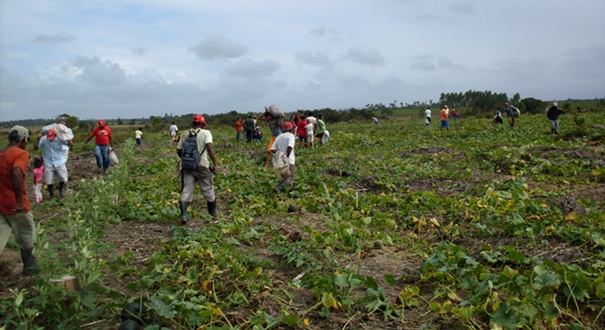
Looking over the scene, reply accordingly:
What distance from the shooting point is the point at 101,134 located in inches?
476

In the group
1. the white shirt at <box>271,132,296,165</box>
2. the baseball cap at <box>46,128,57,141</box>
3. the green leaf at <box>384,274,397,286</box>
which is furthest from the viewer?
the baseball cap at <box>46,128,57,141</box>

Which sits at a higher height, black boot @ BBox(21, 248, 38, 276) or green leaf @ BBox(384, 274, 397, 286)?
green leaf @ BBox(384, 274, 397, 286)

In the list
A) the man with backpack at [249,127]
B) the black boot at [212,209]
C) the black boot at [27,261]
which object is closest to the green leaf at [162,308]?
the black boot at [27,261]

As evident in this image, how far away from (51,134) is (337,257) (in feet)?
24.0

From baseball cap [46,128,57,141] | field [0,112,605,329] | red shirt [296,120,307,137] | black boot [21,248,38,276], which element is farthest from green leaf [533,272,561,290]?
red shirt [296,120,307,137]

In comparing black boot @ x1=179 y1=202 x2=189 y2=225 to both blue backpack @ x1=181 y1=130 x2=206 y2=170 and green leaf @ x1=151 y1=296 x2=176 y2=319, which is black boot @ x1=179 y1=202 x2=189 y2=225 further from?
green leaf @ x1=151 y1=296 x2=176 y2=319

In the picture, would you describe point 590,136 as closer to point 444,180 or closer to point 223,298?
point 444,180

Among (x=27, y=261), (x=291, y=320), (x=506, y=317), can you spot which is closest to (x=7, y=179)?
(x=27, y=261)

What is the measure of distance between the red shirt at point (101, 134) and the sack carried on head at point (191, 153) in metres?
6.21

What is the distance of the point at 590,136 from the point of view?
14664 millimetres

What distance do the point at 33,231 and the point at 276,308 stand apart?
3.28m

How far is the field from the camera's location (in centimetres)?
370

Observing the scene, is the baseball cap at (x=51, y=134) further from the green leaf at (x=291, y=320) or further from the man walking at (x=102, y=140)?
the green leaf at (x=291, y=320)

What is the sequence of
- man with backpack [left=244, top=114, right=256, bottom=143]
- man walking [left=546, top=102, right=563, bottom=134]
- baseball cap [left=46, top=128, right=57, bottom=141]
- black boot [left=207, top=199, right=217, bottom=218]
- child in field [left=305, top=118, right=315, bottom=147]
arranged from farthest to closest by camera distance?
man with backpack [left=244, top=114, right=256, bottom=143], child in field [left=305, top=118, right=315, bottom=147], man walking [left=546, top=102, right=563, bottom=134], baseball cap [left=46, top=128, right=57, bottom=141], black boot [left=207, top=199, right=217, bottom=218]
